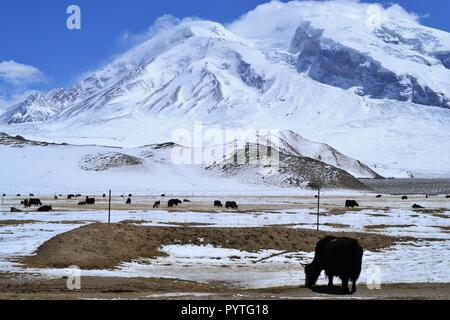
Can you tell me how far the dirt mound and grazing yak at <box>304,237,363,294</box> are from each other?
970cm

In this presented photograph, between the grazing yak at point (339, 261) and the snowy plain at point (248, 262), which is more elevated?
the grazing yak at point (339, 261)

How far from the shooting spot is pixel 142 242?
34.4 metres

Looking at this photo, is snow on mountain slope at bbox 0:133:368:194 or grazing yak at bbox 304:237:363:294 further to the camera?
snow on mountain slope at bbox 0:133:368:194

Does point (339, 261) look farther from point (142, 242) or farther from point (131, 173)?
point (131, 173)

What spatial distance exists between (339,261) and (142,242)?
15729 mm

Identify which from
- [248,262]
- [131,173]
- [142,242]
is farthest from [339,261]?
[131,173]

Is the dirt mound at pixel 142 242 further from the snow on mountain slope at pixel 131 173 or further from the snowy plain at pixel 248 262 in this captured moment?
the snow on mountain slope at pixel 131 173

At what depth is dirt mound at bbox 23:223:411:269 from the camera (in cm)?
2797

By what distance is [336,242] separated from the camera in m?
21.2

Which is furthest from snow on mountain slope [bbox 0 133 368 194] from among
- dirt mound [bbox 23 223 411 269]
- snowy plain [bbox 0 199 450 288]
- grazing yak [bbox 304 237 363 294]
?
grazing yak [bbox 304 237 363 294]

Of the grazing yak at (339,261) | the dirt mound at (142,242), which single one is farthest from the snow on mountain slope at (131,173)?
the grazing yak at (339,261)

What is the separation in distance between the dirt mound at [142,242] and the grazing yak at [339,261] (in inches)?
382

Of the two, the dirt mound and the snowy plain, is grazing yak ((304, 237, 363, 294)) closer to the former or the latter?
the snowy plain

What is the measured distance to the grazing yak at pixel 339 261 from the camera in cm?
2053
